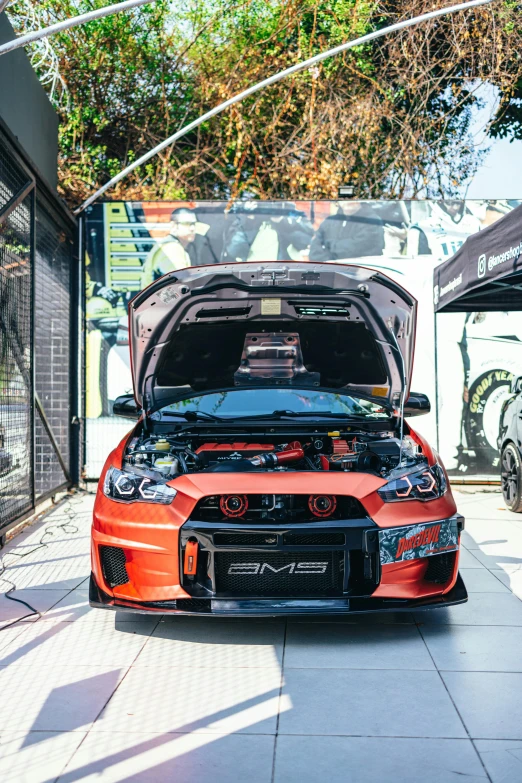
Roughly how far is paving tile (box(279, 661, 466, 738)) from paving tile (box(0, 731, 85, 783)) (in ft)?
2.46

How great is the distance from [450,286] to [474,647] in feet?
15.7

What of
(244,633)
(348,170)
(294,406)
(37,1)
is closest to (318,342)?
(294,406)

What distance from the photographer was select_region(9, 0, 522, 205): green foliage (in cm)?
1252

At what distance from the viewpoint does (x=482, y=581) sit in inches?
187

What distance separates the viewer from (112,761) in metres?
2.36

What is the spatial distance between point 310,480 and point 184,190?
409 inches

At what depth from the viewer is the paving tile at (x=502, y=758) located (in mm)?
2240

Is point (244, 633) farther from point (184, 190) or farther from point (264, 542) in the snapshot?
point (184, 190)

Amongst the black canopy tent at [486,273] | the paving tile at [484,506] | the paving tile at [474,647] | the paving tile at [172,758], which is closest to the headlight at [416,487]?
the paving tile at [474,647]

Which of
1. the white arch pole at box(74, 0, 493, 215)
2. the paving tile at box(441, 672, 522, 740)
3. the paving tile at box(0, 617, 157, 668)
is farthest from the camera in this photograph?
the white arch pole at box(74, 0, 493, 215)

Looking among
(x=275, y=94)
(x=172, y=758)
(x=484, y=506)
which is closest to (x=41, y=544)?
(x=172, y=758)

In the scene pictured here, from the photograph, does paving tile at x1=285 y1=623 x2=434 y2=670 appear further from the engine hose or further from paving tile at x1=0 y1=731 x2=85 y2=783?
paving tile at x1=0 y1=731 x2=85 y2=783

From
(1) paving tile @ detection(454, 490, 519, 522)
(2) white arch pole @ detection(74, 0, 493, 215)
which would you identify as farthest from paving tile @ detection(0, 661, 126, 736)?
(2) white arch pole @ detection(74, 0, 493, 215)

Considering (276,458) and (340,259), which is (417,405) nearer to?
(276,458)
